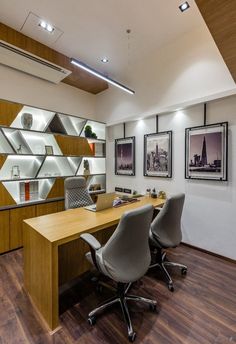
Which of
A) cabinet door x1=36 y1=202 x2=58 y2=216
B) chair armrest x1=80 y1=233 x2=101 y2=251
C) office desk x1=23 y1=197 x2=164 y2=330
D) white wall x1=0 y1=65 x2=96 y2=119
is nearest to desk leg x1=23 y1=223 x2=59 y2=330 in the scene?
office desk x1=23 y1=197 x2=164 y2=330

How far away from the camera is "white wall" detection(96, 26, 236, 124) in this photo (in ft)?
9.30

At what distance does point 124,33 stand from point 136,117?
144cm

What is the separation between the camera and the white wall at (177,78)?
2833mm

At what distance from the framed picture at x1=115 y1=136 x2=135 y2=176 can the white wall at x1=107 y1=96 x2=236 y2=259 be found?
0.45 metres

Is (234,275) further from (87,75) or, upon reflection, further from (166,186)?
(87,75)

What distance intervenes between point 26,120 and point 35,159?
0.78 m

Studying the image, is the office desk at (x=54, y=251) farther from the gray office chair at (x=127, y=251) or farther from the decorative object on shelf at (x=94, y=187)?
the decorative object on shelf at (x=94, y=187)

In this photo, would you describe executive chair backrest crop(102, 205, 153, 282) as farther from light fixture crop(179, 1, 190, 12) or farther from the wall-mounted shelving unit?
light fixture crop(179, 1, 190, 12)

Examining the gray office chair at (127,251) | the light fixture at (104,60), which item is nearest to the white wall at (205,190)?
the light fixture at (104,60)

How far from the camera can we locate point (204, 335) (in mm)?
1575

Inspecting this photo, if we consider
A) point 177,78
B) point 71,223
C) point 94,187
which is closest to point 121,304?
point 71,223

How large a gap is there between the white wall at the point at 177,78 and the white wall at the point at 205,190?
0.68 feet

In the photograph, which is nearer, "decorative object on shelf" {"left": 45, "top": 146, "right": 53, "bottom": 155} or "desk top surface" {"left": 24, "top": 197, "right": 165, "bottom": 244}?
"desk top surface" {"left": 24, "top": 197, "right": 165, "bottom": 244}

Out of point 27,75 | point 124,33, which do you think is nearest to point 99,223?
point 124,33
